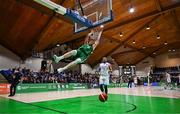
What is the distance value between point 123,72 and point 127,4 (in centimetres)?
2096

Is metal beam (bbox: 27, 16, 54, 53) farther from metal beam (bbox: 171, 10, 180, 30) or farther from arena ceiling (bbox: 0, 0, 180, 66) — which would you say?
metal beam (bbox: 171, 10, 180, 30)

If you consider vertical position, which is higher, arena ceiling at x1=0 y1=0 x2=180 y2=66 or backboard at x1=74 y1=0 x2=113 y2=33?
arena ceiling at x1=0 y1=0 x2=180 y2=66

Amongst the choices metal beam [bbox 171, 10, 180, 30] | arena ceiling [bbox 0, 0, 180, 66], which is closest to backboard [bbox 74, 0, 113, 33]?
arena ceiling [bbox 0, 0, 180, 66]

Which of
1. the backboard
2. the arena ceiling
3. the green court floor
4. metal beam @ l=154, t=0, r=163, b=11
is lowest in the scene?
the green court floor

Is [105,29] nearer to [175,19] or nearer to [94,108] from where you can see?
[175,19]

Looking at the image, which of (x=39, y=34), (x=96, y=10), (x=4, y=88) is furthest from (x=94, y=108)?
(x=39, y=34)

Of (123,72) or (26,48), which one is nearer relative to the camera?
(26,48)

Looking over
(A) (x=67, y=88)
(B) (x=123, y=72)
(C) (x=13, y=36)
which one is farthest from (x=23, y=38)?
(B) (x=123, y=72)

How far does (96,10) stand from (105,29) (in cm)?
1093

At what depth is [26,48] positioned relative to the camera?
2102 cm

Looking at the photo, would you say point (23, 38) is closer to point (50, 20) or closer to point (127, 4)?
point (50, 20)

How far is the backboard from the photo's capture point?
8.69 m

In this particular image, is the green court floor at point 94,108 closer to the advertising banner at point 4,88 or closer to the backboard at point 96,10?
the backboard at point 96,10

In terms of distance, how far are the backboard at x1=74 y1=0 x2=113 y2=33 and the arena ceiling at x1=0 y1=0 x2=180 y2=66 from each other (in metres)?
2.25
